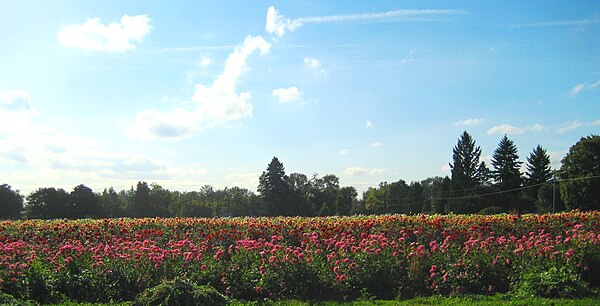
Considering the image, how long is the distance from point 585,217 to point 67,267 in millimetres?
12679

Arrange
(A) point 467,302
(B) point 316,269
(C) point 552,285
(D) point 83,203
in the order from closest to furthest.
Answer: (A) point 467,302
(C) point 552,285
(B) point 316,269
(D) point 83,203

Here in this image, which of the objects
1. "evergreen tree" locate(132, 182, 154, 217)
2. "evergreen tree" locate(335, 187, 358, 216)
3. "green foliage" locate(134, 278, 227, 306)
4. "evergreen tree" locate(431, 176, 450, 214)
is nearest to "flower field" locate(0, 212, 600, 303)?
"green foliage" locate(134, 278, 227, 306)

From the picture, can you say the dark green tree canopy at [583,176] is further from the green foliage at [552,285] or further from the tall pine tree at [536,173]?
the green foliage at [552,285]

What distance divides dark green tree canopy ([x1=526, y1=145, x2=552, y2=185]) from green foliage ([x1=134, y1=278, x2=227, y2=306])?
205 feet

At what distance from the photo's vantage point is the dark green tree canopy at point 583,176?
43.5 m

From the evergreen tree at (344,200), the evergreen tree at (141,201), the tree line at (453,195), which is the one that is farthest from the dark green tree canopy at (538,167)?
the evergreen tree at (141,201)

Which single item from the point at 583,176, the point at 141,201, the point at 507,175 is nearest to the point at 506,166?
the point at 507,175

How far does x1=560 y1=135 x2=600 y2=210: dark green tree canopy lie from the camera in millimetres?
43531

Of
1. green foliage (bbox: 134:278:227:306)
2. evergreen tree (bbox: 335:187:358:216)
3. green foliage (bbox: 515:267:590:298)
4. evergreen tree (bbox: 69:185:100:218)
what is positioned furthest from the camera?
evergreen tree (bbox: 335:187:358:216)

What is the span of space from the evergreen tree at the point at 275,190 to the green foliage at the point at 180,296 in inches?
1948

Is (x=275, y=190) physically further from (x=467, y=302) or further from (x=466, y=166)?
(x=467, y=302)

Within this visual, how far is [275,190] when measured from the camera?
2232 inches

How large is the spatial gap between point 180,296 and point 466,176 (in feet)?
200

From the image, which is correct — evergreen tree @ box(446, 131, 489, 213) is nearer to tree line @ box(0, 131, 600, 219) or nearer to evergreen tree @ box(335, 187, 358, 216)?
tree line @ box(0, 131, 600, 219)
